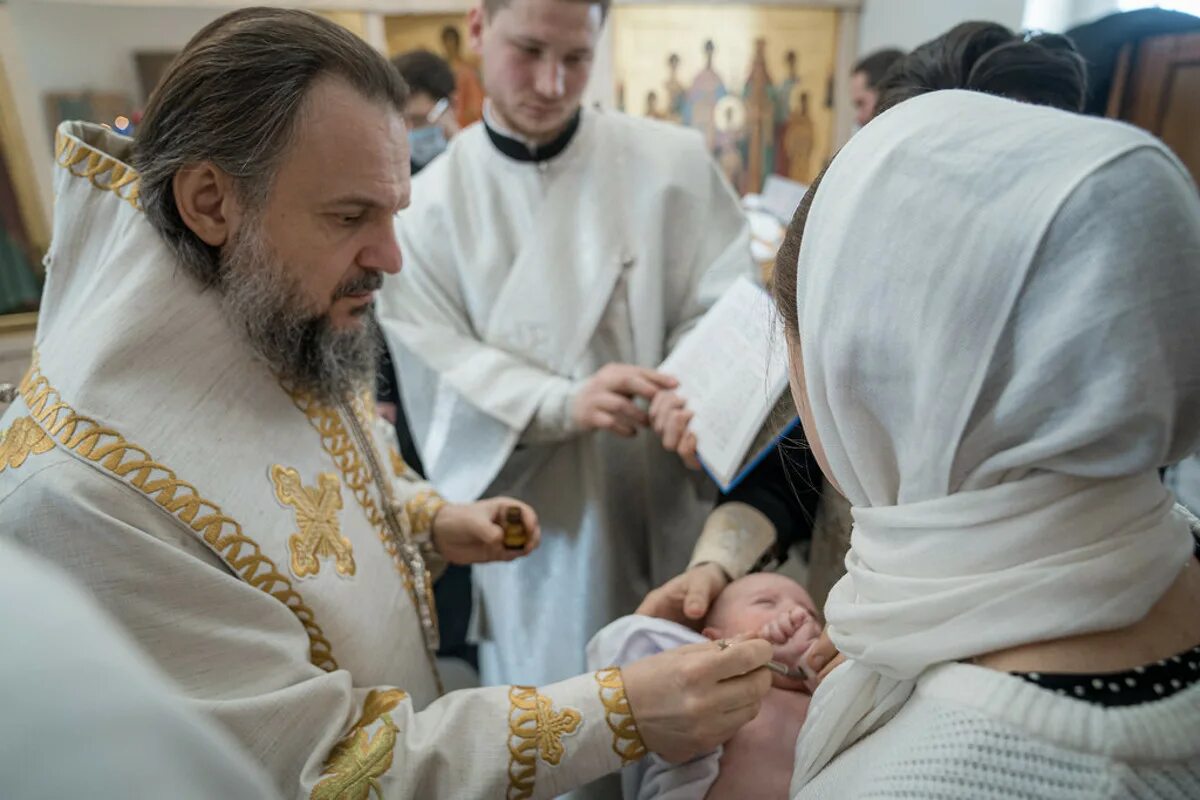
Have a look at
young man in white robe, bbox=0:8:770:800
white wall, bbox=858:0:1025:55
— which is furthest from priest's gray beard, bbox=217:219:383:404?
white wall, bbox=858:0:1025:55

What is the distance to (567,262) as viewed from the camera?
218 centimetres

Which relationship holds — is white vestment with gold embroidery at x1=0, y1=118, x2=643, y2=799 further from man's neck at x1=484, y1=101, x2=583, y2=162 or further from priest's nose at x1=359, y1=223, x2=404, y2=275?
man's neck at x1=484, y1=101, x2=583, y2=162

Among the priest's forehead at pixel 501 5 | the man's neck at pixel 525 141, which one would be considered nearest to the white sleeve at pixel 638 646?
the man's neck at pixel 525 141

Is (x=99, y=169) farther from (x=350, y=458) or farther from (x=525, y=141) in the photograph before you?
(x=525, y=141)

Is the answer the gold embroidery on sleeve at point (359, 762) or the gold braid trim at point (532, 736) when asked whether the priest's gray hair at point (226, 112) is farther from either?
the gold braid trim at point (532, 736)

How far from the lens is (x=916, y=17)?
4.74 metres

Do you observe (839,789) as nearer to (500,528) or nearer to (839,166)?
(839,166)

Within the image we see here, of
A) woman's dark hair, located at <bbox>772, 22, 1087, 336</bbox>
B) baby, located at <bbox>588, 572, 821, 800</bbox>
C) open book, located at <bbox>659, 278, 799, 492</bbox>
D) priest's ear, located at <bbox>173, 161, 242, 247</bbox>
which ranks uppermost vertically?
woman's dark hair, located at <bbox>772, 22, 1087, 336</bbox>

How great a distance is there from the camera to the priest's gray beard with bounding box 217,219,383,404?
126 cm

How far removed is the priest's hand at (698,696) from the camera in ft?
3.84

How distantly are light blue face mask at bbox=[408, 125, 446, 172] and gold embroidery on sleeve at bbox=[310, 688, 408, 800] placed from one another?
2922mm

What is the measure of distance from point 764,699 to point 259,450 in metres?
1.02

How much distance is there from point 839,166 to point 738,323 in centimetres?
103

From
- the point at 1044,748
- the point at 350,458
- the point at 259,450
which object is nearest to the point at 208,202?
the point at 259,450
